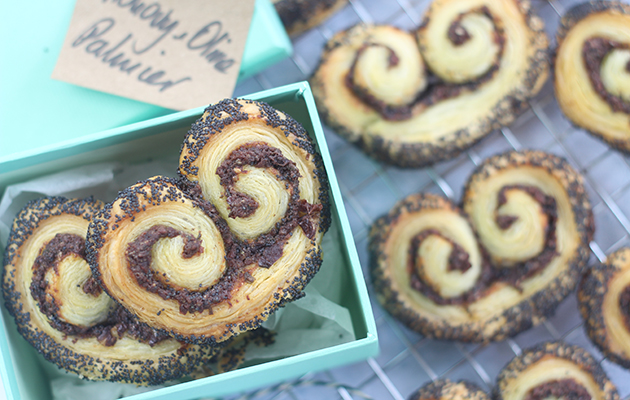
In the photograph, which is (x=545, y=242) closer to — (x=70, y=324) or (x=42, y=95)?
(x=70, y=324)

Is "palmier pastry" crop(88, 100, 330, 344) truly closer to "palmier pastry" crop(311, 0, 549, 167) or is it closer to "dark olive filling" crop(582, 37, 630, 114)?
"palmier pastry" crop(311, 0, 549, 167)

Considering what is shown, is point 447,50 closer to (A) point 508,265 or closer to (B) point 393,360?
(A) point 508,265

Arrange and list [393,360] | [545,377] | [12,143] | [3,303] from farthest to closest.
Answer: [393,360] → [545,377] → [12,143] → [3,303]

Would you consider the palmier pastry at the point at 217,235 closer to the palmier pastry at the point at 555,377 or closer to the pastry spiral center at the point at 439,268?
the pastry spiral center at the point at 439,268

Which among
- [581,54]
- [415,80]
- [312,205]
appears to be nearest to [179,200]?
[312,205]

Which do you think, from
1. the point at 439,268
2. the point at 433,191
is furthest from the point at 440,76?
the point at 439,268

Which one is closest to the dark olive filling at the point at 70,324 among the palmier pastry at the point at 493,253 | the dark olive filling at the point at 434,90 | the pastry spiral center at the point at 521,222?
the palmier pastry at the point at 493,253

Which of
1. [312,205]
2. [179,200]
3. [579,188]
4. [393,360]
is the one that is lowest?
[393,360]
